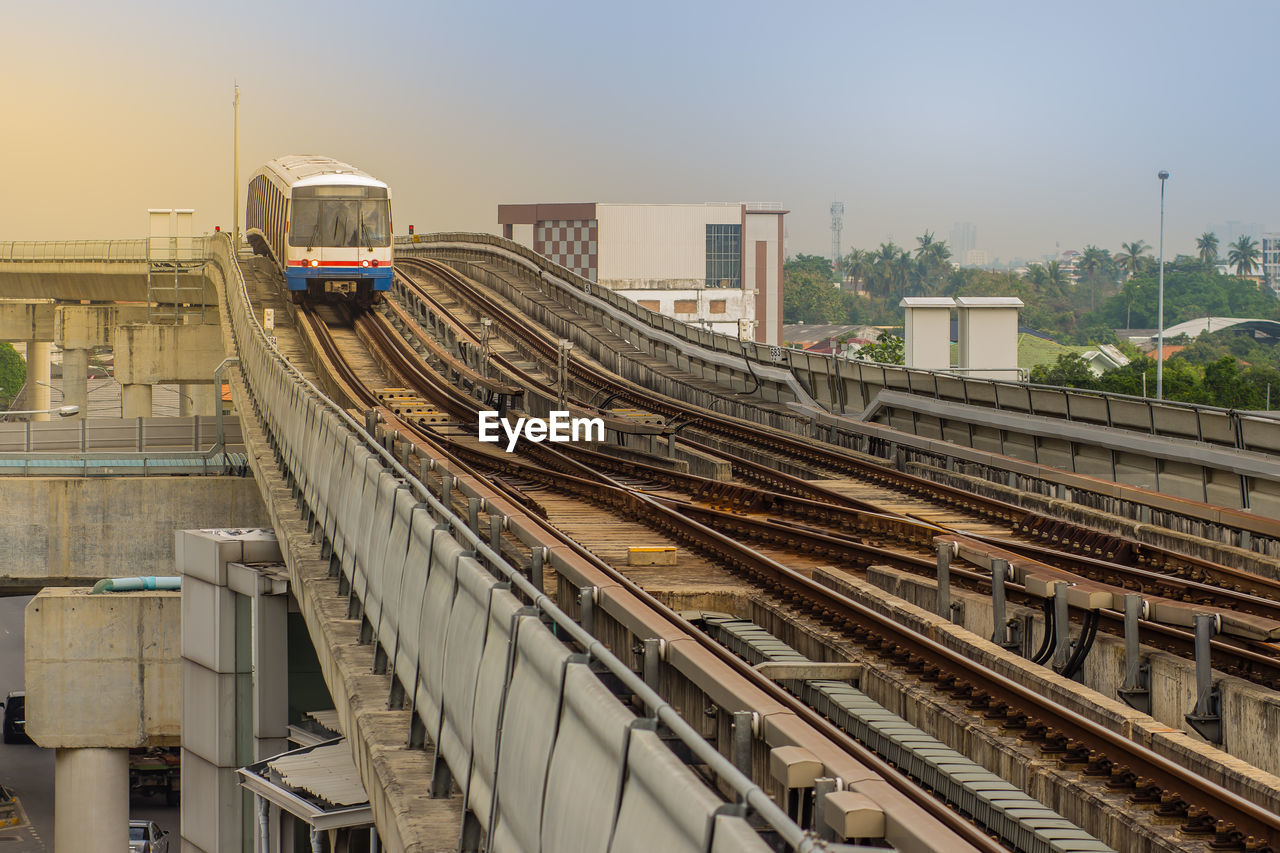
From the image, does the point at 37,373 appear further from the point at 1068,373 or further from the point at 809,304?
the point at 809,304

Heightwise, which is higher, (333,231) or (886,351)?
(333,231)

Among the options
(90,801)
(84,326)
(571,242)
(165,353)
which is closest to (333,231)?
(165,353)

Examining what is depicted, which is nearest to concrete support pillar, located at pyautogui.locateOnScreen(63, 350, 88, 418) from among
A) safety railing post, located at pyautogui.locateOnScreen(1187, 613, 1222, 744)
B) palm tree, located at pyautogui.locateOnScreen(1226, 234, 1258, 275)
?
safety railing post, located at pyautogui.locateOnScreen(1187, 613, 1222, 744)

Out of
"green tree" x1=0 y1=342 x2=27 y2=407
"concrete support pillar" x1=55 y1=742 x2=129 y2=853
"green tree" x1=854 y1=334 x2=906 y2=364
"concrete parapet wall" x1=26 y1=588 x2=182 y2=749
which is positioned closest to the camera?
"concrete parapet wall" x1=26 y1=588 x2=182 y2=749

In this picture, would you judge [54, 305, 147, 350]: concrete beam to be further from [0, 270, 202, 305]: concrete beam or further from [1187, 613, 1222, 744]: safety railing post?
[1187, 613, 1222, 744]: safety railing post

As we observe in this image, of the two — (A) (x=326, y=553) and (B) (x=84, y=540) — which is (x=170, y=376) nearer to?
(B) (x=84, y=540)

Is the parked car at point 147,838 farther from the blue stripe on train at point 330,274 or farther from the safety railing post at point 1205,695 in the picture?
the safety railing post at point 1205,695
